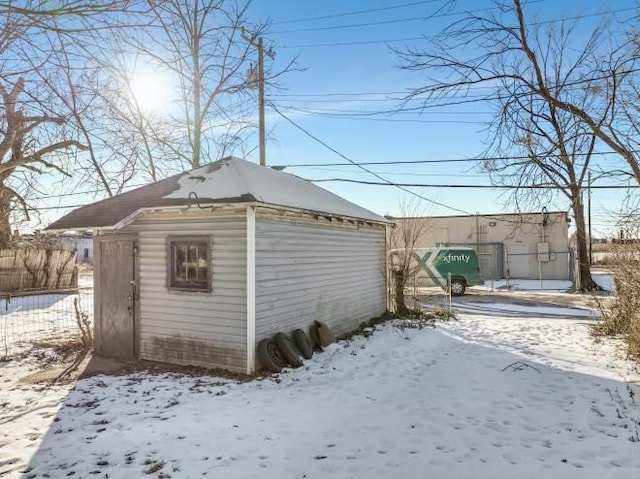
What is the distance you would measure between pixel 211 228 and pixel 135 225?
170cm

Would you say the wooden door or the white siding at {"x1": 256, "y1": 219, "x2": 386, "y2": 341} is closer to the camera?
the white siding at {"x1": 256, "y1": 219, "x2": 386, "y2": 341}

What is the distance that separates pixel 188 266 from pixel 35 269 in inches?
659

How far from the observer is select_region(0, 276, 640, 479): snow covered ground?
3953 millimetres

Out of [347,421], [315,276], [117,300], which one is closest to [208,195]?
[315,276]

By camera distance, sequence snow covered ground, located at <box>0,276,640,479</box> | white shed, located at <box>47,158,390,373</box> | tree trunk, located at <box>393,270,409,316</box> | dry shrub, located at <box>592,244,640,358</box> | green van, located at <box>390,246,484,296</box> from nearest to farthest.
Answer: snow covered ground, located at <box>0,276,640,479</box> < white shed, located at <box>47,158,390,373</box> < dry shrub, located at <box>592,244,640,358</box> < tree trunk, located at <box>393,270,409,316</box> < green van, located at <box>390,246,484,296</box>

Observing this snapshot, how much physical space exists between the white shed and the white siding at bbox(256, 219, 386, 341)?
0.03 m

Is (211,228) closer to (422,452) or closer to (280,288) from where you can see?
(280,288)

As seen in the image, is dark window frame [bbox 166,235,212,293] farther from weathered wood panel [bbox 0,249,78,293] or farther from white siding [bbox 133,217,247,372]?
weathered wood panel [bbox 0,249,78,293]

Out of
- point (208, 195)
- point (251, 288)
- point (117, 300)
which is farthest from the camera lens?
point (117, 300)

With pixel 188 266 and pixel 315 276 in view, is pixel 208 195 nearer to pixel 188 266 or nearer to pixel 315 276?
pixel 188 266

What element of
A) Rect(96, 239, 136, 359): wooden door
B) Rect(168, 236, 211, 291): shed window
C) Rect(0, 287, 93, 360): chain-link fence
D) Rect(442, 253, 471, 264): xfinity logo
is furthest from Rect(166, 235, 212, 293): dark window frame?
Rect(442, 253, 471, 264): xfinity logo

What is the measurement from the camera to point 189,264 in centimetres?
754

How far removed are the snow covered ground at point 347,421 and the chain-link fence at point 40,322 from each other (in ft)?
4.59

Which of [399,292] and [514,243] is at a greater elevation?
[514,243]
